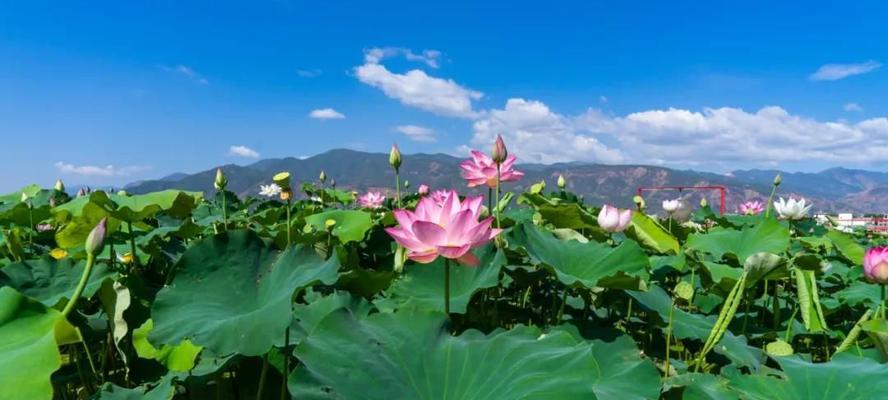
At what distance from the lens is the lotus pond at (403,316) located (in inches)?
34.3

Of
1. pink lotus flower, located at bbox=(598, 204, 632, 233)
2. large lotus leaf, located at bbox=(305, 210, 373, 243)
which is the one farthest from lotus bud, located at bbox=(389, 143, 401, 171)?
pink lotus flower, located at bbox=(598, 204, 632, 233)

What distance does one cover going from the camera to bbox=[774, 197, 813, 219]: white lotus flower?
311cm

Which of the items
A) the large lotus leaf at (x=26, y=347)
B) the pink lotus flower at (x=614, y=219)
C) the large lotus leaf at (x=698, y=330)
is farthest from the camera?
the pink lotus flower at (x=614, y=219)

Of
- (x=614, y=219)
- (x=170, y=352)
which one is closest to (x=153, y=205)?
(x=170, y=352)

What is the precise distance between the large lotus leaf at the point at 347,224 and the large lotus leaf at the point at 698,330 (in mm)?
955

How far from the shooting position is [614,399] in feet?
3.14

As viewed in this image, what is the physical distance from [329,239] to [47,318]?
34.5 inches

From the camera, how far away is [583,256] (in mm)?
1650

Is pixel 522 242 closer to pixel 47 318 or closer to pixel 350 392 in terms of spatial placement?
pixel 350 392

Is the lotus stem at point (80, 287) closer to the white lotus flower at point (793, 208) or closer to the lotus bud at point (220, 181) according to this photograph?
the lotus bud at point (220, 181)

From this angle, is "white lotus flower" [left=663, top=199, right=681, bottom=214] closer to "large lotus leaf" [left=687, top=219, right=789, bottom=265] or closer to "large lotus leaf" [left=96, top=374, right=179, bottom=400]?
"large lotus leaf" [left=687, top=219, right=789, bottom=265]

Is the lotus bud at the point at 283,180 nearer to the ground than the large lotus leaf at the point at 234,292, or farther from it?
farther from it

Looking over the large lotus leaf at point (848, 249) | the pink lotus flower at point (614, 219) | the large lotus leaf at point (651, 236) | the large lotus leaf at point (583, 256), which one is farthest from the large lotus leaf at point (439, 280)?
the large lotus leaf at point (848, 249)

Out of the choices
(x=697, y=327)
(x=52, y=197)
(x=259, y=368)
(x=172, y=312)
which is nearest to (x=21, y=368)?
(x=172, y=312)
